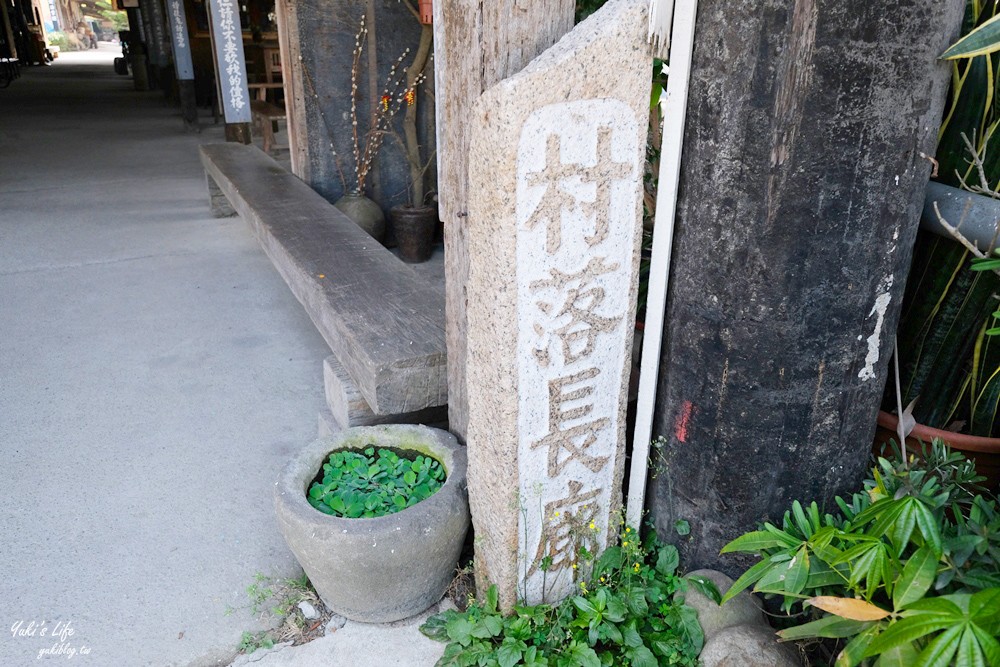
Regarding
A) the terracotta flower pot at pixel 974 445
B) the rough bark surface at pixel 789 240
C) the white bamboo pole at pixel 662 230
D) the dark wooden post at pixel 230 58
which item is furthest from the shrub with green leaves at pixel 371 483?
the dark wooden post at pixel 230 58

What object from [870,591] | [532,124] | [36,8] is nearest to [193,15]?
[532,124]

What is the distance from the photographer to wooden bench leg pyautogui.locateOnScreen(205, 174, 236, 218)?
5.69 m

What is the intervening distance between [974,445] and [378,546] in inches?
53.9

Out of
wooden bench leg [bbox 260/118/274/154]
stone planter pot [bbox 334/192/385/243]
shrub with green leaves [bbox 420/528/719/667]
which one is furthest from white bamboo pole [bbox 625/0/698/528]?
wooden bench leg [bbox 260/118/274/154]

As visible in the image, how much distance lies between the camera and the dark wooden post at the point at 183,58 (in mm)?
9016

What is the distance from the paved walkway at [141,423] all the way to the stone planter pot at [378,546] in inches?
13.8

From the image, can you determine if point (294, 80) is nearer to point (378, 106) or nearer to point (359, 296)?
point (378, 106)

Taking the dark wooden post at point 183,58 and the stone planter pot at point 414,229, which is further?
the dark wooden post at point 183,58

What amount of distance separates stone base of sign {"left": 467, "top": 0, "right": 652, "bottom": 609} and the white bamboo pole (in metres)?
0.05

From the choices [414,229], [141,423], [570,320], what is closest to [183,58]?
[414,229]

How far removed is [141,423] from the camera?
293cm

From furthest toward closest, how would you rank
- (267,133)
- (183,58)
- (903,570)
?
1. (183,58)
2. (267,133)
3. (903,570)

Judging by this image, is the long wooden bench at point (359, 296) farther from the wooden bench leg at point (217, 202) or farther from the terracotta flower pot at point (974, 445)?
the wooden bench leg at point (217, 202)

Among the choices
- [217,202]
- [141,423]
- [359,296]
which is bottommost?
[141,423]
